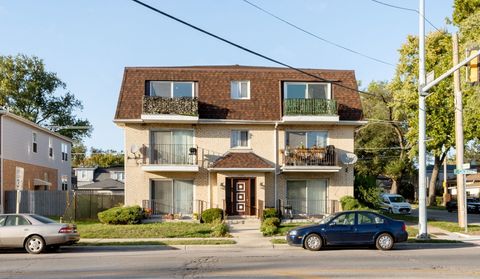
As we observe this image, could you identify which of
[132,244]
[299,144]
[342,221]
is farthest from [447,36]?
[132,244]

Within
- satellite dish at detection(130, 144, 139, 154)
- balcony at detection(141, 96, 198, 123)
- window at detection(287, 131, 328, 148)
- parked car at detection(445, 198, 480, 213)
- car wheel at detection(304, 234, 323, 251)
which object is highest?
balcony at detection(141, 96, 198, 123)

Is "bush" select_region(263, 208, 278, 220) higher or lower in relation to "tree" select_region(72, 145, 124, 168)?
lower

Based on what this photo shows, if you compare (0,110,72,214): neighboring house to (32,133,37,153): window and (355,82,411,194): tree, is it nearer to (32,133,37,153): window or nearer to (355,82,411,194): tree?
(32,133,37,153): window

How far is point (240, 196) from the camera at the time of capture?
2930 centimetres

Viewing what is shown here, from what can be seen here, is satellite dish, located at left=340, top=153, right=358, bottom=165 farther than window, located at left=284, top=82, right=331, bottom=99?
No

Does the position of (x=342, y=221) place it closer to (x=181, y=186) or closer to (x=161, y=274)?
(x=161, y=274)

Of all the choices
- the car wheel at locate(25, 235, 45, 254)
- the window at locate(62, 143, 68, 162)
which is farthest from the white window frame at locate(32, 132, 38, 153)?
the car wheel at locate(25, 235, 45, 254)

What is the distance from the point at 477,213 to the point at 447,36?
1456 cm

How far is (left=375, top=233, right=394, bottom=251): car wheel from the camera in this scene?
18734mm

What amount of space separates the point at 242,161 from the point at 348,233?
1091cm

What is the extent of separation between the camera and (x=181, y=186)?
1171 inches

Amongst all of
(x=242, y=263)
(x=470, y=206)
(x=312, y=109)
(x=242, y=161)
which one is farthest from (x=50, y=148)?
(x=470, y=206)

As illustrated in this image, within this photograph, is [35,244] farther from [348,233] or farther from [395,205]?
[395,205]

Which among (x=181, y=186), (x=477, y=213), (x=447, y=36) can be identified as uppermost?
(x=447, y=36)
